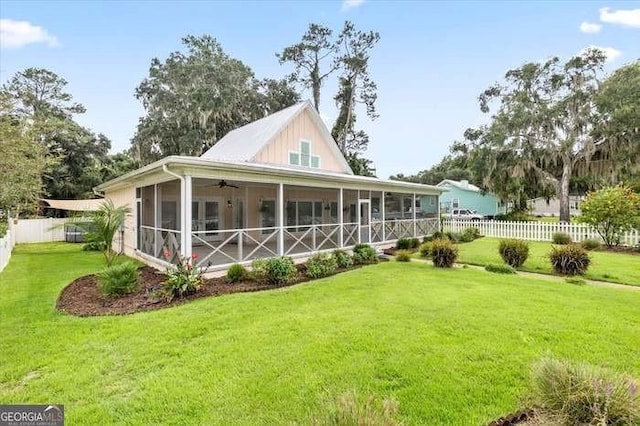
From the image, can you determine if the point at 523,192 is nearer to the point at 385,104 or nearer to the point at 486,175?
the point at 486,175

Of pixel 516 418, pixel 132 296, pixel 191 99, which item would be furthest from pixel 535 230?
pixel 191 99

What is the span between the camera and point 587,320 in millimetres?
5141

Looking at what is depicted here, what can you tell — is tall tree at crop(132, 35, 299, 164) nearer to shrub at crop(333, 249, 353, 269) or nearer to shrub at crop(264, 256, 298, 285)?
shrub at crop(333, 249, 353, 269)

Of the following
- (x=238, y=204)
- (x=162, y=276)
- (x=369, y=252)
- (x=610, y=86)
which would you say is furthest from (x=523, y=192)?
(x=162, y=276)

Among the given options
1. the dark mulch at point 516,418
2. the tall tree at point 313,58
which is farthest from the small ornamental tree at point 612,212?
the tall tree at point 313,58

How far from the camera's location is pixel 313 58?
27188 mm

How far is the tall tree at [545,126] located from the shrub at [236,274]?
68.5 ft

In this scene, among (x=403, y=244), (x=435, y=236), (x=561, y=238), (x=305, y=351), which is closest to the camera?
(x=305, y=351)

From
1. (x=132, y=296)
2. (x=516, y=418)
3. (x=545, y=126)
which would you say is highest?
(x=545, y=126)

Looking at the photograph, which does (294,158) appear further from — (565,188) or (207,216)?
(565,188)

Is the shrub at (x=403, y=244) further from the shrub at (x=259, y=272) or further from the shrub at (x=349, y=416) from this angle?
the shrub at (x=349, y=416)

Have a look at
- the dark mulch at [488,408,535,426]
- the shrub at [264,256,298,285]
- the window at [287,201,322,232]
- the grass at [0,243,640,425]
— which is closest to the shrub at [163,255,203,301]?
the grass at [0,243,640,425]

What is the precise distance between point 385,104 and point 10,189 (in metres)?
24.3

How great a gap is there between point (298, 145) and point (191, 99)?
10.7 m
